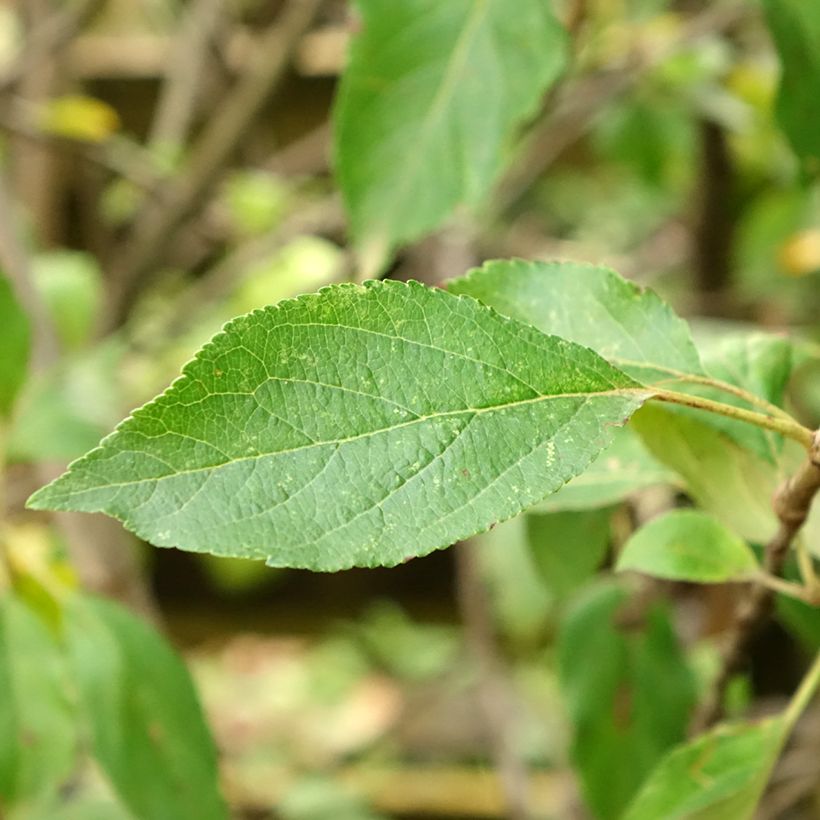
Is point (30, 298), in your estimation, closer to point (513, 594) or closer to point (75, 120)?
point (75, 120)

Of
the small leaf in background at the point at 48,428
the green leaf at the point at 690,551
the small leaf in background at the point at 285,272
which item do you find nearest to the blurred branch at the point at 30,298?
the small leaf in background at the point at 48,428

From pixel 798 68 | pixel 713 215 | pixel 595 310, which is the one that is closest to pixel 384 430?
pixel 595 310

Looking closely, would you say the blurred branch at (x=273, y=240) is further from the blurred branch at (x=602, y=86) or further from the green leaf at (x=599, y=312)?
the green leaf at (x=599, y=312)

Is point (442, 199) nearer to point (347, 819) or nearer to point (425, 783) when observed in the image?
point (347, 819)

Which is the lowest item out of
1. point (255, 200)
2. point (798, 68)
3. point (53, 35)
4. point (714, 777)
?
point (714, 777)

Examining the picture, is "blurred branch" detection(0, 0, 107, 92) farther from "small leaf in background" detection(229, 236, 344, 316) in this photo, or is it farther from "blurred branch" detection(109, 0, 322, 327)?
"small leaf in background" detection(229, 236, 344, 316)

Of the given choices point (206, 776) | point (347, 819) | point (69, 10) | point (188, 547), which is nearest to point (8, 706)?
point (206, 776)
